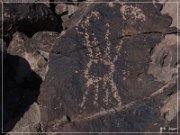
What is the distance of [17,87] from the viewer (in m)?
4.54

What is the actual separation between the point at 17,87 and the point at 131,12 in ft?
3.36

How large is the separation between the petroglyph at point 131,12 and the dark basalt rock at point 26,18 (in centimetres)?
71

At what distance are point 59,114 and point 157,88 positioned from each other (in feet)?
2.27

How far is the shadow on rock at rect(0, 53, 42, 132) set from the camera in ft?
14.4

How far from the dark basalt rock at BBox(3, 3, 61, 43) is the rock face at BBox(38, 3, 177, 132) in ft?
1.53

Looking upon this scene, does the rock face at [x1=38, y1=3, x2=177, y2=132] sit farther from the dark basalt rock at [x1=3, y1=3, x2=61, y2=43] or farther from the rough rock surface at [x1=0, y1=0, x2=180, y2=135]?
the dark basalt rock at [x1=3, y1=3, x2=61, y2=43]

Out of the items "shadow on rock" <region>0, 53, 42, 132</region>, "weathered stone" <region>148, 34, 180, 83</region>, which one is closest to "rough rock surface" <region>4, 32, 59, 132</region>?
"shadow on rock" <region>0, 53, 42, 132</region>

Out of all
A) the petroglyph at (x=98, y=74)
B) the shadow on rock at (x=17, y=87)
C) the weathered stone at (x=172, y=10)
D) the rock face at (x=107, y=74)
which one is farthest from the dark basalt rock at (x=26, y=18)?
the weathered stone at (x=172, y=10)

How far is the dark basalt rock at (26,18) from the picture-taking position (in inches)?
183

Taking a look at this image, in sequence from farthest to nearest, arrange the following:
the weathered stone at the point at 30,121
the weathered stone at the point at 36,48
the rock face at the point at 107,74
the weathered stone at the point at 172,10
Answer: the weathered stone at the point at 36,48
the weathered stone at the point at 172,10
the weathered stone at the point at 30,121
the rock face at the point at 107,74

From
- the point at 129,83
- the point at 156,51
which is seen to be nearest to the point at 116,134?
the point at 129,83

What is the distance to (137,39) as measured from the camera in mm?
4297

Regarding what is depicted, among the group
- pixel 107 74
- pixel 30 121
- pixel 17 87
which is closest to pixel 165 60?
pixel 107 74

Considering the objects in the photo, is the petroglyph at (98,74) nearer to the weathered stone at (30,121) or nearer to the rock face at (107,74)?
the rock face at (107,74)
